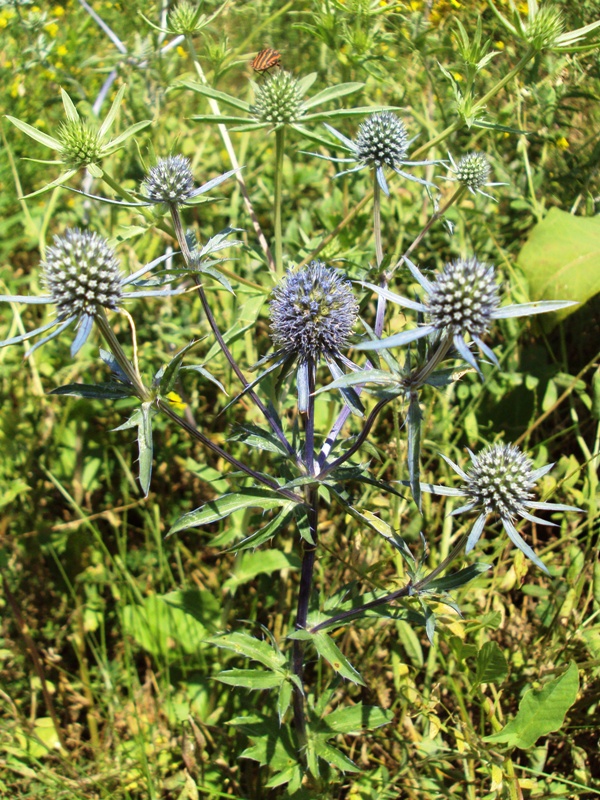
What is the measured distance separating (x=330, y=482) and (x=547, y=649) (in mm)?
1386

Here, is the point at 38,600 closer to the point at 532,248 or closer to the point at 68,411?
the point at 68,411

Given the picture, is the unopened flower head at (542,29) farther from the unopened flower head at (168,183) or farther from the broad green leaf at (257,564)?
the broad green leaf at (257,564)

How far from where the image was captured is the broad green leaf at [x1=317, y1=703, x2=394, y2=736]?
6.91 feet

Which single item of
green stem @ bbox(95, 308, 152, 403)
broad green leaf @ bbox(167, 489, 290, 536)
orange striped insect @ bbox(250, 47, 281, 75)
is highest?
orange striped insect @ bbox(250, 47, 281, 75)

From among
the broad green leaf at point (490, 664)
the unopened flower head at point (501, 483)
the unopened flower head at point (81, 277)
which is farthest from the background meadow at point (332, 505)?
the unopened flower head at point (81, 277)

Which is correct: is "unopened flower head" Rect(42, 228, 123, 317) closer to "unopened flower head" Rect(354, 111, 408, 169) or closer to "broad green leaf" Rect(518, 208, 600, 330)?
"unopened flower head" Rect(354, 111, 408, 169)

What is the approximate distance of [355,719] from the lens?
6.98 feet

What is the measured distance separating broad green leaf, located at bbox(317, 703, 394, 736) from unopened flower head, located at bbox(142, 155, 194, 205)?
165cm

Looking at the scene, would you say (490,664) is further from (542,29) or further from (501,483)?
(542,29)

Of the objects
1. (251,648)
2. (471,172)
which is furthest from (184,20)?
(251,648)

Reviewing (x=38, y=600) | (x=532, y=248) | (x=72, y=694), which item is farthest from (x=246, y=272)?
(x=72, y=694)

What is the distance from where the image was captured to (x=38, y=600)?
322 cm

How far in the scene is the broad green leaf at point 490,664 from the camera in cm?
211

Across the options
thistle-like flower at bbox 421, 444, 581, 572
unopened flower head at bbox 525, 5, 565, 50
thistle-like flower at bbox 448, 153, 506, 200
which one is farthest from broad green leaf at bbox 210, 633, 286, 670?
unopened flower head at bbox 525, 5, 565, 50
